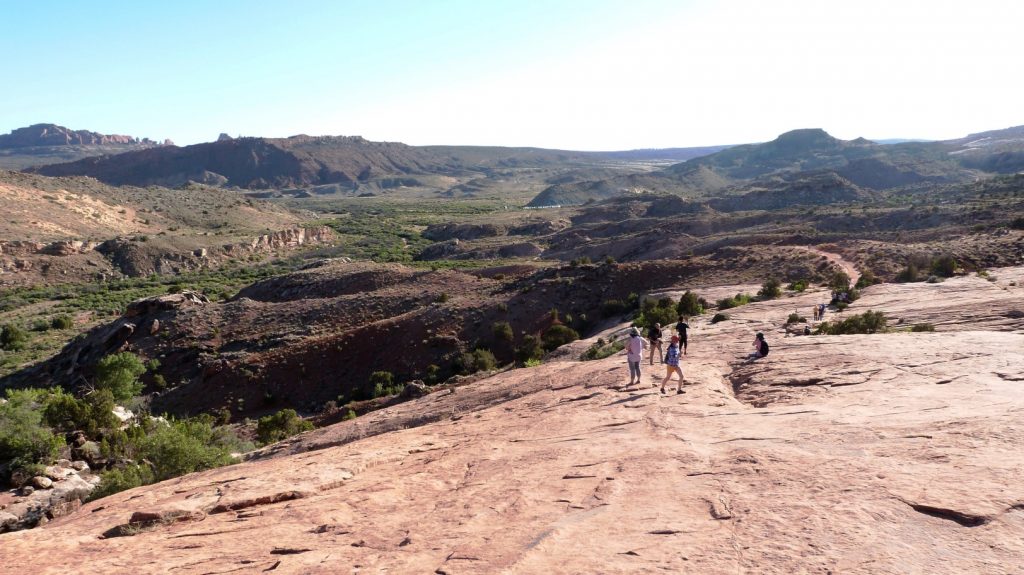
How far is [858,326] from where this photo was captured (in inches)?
651

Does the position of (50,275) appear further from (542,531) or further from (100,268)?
(542,531)

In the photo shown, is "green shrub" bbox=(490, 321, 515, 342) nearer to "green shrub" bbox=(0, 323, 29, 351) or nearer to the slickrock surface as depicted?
the slickrock surface

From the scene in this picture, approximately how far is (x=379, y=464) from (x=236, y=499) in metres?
2.36

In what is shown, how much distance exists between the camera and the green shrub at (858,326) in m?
16.4

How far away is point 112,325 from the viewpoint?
3125 cm

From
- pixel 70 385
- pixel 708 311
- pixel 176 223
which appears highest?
pixel 176 223

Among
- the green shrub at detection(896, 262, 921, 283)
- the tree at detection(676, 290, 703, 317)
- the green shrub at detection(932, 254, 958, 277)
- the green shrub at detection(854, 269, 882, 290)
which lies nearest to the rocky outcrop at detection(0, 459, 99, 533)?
the tree at detection(676, 290, 703, 317)

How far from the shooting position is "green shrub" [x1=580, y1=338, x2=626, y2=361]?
18909 mm

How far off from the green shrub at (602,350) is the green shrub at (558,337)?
16.1 ft

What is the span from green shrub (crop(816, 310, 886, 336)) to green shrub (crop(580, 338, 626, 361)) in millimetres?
5871

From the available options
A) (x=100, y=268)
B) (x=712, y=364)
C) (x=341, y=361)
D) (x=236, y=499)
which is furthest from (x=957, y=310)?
(x=100, y=268)

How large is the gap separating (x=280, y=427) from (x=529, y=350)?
405 inches

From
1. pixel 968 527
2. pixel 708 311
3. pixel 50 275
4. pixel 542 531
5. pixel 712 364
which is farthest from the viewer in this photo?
pixel 50 275

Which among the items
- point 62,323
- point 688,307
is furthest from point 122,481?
point 62,323
